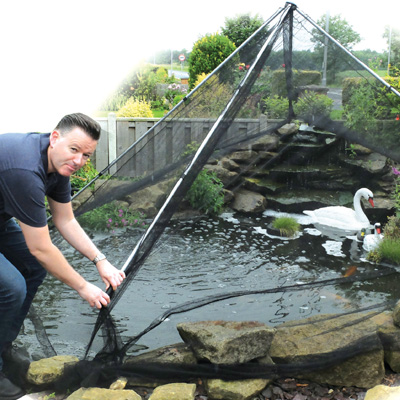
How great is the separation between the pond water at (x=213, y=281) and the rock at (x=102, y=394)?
0.44 metres

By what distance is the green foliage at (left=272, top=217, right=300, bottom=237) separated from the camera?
5723 millimetres

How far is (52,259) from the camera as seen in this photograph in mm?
2268

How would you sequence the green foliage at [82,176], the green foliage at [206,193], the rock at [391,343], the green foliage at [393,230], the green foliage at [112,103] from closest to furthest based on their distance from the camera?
the rock at [391,343], the green foliage at [206,193], the green foliage at [393,230], the green foliage at [82,176], the green foliage at [112,103]

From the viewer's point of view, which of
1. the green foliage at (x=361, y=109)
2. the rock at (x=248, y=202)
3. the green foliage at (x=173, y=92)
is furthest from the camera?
the green foliage at (x=173, y=92)

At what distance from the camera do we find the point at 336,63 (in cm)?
441

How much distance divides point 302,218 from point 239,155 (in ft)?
4.92

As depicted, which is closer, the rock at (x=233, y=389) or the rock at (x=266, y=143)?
the rock at (x=233, y=389)

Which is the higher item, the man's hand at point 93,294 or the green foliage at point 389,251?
the man's hand at point 93,294

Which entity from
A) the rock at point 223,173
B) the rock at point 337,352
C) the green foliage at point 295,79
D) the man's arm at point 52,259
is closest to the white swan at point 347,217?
the rock at point 223,173

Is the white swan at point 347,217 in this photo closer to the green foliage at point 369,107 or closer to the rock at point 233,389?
the green foliage at point 369,107

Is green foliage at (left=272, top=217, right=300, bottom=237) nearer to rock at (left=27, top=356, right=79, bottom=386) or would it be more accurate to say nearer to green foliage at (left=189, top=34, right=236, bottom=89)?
rock at (left=27, top=356, right=79, bottom=386)

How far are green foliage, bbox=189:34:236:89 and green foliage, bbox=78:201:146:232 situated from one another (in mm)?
8363

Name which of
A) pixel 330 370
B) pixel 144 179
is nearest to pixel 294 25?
pixel 144 179

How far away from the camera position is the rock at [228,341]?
104 inches
